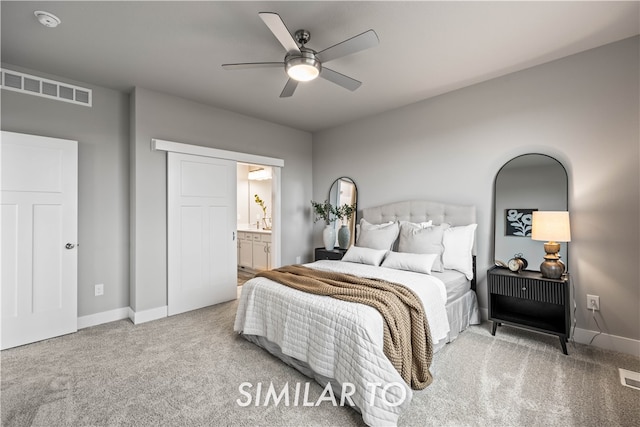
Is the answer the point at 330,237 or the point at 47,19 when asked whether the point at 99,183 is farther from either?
the point at 330,237

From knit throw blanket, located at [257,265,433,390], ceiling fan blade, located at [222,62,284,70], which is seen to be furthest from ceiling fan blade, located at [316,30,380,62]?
knit throw blanket, located at [257,265,433,390]

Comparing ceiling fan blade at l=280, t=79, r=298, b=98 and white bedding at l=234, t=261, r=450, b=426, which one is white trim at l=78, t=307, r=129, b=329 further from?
ceiling fan blade at l=280, t=79, r=298, b=98

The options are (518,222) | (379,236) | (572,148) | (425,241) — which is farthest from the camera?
(379,236)

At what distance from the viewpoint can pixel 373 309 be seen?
1967 millimetres

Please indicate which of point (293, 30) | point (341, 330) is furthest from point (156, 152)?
point (341, 330)

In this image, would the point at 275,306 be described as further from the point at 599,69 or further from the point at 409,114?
the point at 599,69

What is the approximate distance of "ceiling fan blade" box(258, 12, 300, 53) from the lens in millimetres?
1787

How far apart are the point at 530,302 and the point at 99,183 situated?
4.61m

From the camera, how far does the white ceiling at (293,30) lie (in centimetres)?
213

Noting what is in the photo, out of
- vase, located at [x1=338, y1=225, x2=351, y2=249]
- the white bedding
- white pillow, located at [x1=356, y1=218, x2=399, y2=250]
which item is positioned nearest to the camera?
the white bedding

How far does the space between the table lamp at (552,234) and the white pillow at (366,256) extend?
4.69 ft

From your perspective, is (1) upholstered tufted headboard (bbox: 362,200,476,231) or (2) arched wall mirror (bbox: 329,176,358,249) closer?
(1) upholstered tufted headboard (bbox: 362,200,476,231)

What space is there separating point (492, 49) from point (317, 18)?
1573 mm

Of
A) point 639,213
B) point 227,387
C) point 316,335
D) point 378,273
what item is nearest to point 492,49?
point 639,213
